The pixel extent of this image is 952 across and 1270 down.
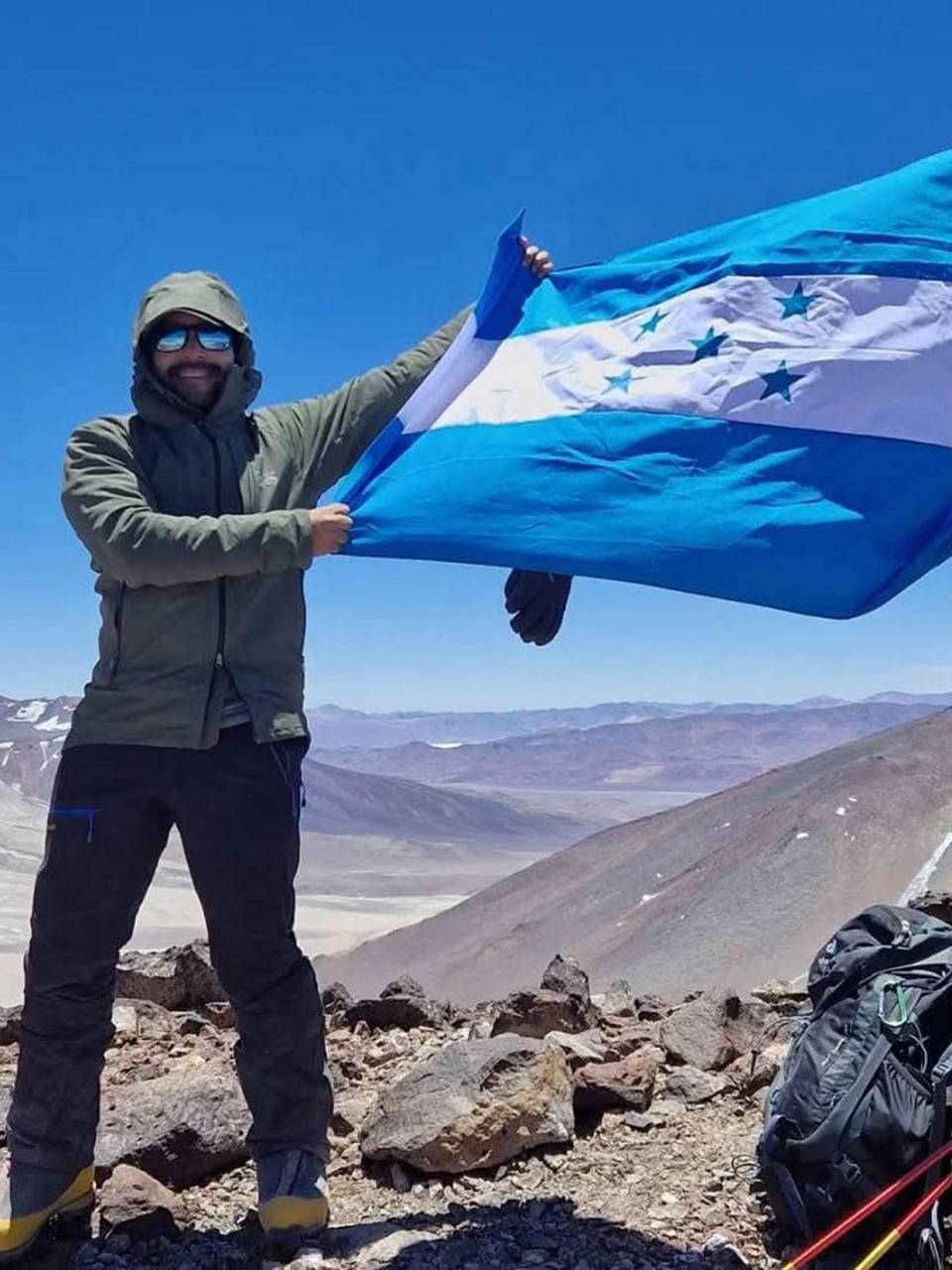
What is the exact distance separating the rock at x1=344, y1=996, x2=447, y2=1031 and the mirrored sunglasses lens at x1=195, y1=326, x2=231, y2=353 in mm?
2890

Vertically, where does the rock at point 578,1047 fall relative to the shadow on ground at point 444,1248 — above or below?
above

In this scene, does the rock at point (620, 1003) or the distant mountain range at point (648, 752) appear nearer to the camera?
the rock at point (620, 1003)

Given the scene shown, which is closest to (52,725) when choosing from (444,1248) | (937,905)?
(937,905)

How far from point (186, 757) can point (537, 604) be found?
85 centimetres

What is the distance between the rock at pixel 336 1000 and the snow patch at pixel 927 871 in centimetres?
1151

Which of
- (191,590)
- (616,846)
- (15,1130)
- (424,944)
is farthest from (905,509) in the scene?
(424,944)

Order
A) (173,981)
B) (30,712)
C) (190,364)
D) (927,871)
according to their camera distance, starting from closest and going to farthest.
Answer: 1. (190,364)
2. (173,981)
3. (927,871)
4. (30,712)

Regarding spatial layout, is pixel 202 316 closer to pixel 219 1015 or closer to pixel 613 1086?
pixel 613 1086

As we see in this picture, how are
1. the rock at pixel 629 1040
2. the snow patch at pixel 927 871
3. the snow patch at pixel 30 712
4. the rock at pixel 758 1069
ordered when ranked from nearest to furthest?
the rock at pixel 758 1069 < the rock at pixel 629 1040 < the snow patch at pixel 927 871 < the snow patch at pixel 30 712

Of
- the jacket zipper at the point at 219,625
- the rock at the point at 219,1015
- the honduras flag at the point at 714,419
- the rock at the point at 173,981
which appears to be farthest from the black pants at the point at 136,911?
the rock at the point at 173,981

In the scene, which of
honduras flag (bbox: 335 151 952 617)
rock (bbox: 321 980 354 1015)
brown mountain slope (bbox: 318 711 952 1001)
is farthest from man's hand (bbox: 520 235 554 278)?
brown mountain slope (bbox: 318 711 952 1001)

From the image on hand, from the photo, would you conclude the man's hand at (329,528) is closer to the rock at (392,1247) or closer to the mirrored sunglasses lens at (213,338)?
the mirrored sunglasses lens at (213,338)

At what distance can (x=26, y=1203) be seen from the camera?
2.58m

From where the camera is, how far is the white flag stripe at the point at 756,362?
2.85 meters
